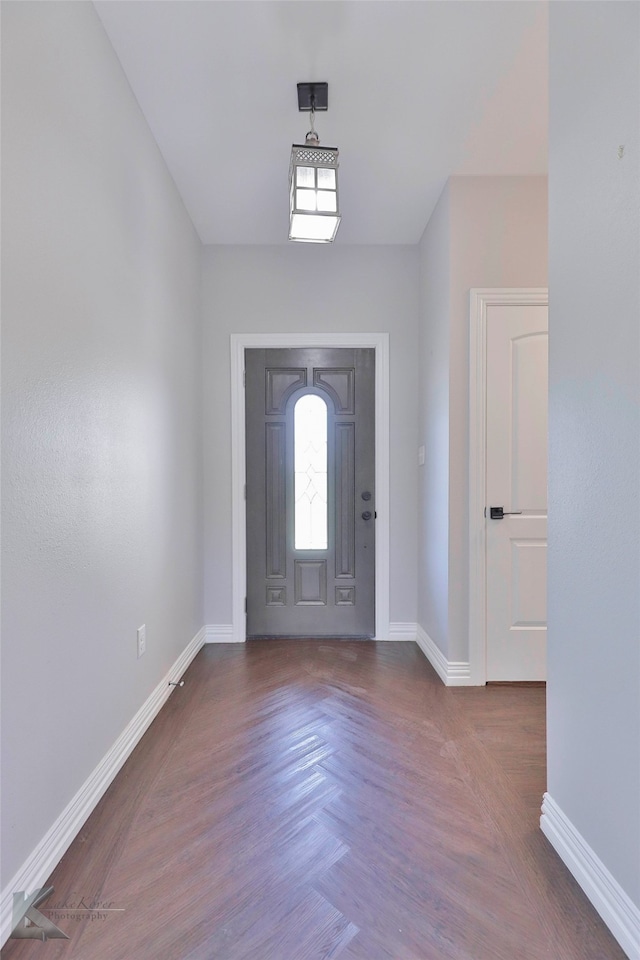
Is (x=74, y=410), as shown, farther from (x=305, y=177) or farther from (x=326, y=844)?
(x=326, y=844)

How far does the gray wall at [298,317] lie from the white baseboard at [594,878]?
2.26 meters

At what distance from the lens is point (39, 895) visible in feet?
4.61

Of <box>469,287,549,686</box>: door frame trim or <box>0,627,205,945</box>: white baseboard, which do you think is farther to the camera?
<box>469,287,549,686</box>: door frame trim

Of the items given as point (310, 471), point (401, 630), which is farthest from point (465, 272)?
point (401, 630)

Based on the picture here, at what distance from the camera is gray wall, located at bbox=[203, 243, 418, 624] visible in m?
3.80

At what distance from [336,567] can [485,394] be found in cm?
166

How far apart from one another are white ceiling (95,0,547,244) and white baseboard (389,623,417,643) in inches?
109

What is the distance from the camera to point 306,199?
2281 mm

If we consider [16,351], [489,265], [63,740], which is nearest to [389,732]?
[63,740]

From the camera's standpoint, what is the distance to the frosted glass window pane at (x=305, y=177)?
7.39 ft

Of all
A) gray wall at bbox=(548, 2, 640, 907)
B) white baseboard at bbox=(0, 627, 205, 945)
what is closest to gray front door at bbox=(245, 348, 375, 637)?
white baseboard at bbox=(0, 627, 205, 945)

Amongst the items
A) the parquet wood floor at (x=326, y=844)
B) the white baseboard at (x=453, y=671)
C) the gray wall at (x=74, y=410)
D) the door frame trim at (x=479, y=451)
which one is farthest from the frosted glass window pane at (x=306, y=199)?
the white baseboard at (x=453, y=671)

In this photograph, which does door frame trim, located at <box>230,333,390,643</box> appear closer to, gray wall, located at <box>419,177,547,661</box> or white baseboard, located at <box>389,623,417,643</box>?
white baseboard, located at <box>389,623,417,643</box>

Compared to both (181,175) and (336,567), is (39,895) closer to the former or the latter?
(336,567)
